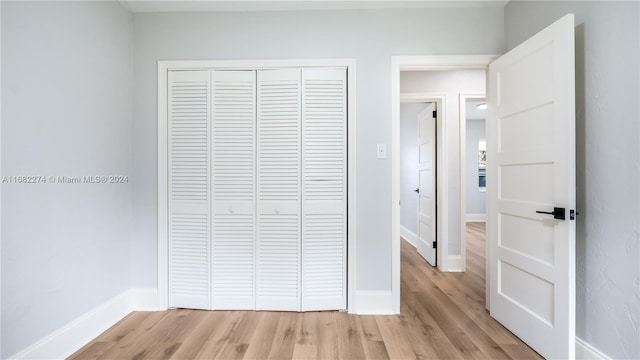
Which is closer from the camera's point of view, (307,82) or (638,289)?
(638,289)

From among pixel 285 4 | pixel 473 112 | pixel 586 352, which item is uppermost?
pixel 473 112

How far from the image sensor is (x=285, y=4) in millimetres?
2084

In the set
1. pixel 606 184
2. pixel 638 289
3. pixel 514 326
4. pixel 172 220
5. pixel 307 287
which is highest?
pixel 606 184

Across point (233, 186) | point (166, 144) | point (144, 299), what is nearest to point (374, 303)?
point (233, 186)

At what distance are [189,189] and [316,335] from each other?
149 cm

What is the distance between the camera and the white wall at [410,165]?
4132mm

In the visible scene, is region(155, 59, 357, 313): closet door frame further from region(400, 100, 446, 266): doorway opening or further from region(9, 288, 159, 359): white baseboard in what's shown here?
region(400, 100, 446, 266): doorway opening

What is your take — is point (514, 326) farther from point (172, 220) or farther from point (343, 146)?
point (172, 220)

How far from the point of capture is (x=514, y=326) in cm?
182

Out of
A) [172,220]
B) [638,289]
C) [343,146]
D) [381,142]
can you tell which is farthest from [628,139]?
[172,220]

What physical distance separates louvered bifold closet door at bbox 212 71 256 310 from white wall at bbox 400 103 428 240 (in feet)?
9.03

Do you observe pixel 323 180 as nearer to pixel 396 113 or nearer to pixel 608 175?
pixel 396 113

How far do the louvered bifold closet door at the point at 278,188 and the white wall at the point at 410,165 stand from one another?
250 centimetres

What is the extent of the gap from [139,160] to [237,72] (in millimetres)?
1092
